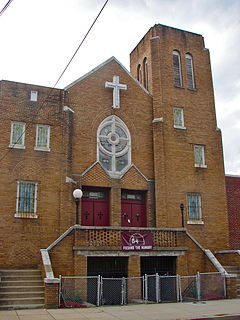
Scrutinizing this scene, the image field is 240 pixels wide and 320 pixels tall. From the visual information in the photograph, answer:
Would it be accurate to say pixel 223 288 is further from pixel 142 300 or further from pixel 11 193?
pixel 11 193

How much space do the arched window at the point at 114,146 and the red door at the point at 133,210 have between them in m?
1.62

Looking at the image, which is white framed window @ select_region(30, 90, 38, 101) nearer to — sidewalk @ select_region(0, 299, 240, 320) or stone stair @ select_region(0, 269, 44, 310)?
stone stair @ select_region(0, 269, 44, 310)

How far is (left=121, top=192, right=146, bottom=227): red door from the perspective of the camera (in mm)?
22031

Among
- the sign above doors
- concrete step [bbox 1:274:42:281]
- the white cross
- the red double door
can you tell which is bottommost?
concrete step [bbox 1:274:42:281]

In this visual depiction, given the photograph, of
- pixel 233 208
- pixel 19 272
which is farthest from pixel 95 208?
pixel 233 208

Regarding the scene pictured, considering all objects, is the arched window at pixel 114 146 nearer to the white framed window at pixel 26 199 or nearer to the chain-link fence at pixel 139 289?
the white framed window at pixel 26 199

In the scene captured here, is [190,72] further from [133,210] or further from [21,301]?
[21,301]

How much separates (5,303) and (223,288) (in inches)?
380

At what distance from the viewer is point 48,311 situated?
14.0 m

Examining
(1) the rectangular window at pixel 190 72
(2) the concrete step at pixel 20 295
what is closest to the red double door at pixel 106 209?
(2) the concrete step at pixel 20 295

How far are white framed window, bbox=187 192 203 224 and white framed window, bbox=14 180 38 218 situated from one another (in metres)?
8.87

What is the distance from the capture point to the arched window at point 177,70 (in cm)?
2538

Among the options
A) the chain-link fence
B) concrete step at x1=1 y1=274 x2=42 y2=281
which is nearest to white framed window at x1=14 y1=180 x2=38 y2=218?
concrete step at x1=1 y1=274 x2=42 y2=281

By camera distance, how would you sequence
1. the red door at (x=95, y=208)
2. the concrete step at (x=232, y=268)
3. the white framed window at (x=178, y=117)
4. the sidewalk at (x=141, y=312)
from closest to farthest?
the sidewalk at (x=141, y=312) < the concrete step at (x=232, y=268) < the red door at (x=95, y=208) < the white framed window at (x=178, y=117)
